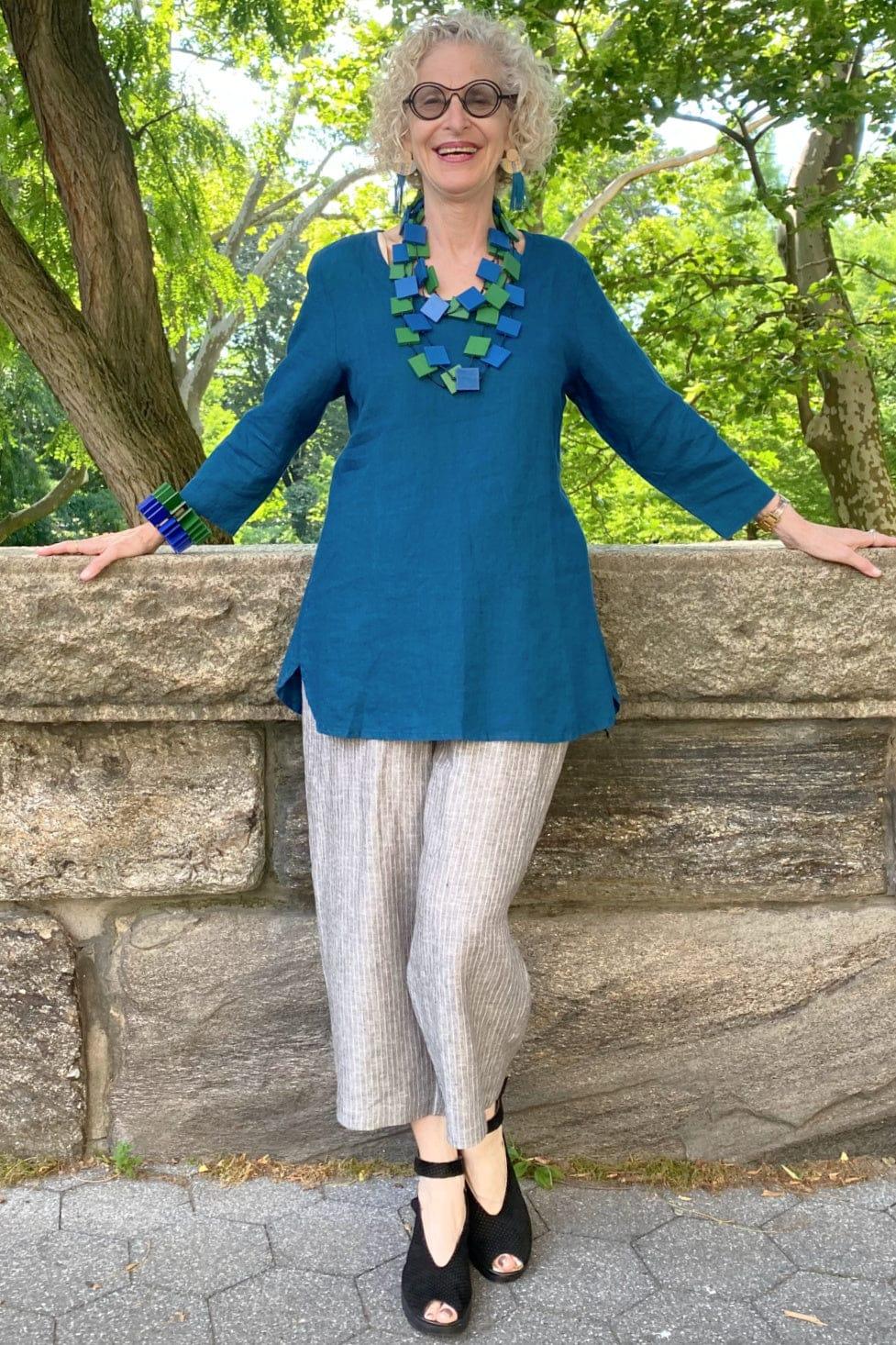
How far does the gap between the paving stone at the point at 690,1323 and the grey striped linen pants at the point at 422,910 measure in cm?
36

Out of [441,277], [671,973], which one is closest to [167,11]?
[441,277]

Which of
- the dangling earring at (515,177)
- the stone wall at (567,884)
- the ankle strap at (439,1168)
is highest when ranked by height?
the dangling earring at (515,177)

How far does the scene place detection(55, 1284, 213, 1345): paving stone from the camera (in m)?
1.80

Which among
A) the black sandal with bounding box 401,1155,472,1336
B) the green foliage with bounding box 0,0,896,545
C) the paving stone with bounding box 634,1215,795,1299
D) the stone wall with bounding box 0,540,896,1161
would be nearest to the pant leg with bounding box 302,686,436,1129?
the black sandal with bounding box 401,1155,472,1336

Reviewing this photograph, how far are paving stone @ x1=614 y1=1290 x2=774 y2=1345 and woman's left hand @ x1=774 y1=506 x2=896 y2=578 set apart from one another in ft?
3.90

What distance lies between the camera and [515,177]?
6.40 ft

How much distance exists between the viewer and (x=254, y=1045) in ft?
7.48

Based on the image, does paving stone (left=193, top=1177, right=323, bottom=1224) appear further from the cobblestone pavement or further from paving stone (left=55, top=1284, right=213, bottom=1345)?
paving stone (left=55, top=1284, right=213, bottom=1345)

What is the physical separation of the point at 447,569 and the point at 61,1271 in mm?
1306

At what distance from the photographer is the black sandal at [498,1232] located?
197cm

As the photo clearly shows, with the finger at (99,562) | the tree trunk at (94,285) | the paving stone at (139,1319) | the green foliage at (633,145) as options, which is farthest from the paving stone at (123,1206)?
the tree trunk at (94,285)

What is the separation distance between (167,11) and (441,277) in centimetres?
724

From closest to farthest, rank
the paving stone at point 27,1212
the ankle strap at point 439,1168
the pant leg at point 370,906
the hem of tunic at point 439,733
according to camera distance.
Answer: the hem of tunic at point 439,733 → the pant leg at point 370,906 → the ankle strap at point 439,1168 → the paving stone at point 27,1212

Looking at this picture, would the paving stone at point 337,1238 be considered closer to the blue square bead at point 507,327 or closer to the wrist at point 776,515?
the wrist at point 776,515
